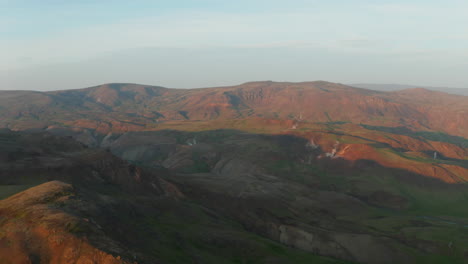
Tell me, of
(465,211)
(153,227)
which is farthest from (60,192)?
(465,211)

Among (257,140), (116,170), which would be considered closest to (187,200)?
(116,170)

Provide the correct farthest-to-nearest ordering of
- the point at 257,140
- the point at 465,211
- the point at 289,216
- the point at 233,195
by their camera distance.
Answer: the point at 257,140 → the point at 465,211 → the point at 233,195 → the point at 289,216

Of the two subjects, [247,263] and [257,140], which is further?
[257,140]

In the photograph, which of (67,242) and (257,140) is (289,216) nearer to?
(67,242)

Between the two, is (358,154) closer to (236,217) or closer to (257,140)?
(257,140)

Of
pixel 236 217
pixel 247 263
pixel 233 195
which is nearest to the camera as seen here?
pixel 247 263

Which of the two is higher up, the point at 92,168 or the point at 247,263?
the point at 92,168

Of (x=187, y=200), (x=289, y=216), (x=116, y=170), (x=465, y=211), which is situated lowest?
(x=465, y=211)

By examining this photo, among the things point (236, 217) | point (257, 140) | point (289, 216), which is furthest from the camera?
point (257, 140)

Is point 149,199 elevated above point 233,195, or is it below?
above
